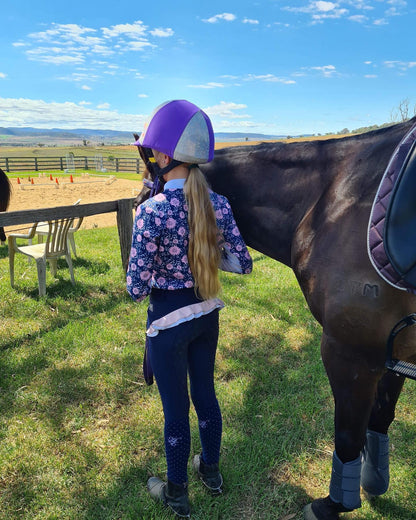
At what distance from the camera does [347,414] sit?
5.71 ft

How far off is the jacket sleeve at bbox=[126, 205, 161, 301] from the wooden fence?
2.86m

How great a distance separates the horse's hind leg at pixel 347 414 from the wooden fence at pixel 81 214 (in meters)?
3.23

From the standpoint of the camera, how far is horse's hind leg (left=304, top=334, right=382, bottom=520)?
5.39ft

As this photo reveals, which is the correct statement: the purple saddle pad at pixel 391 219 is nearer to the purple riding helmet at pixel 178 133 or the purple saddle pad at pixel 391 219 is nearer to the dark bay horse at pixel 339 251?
the dark bay horse at pixel 339 251

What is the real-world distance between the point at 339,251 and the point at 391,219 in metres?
0.26

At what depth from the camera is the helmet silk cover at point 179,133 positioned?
1.64 meters

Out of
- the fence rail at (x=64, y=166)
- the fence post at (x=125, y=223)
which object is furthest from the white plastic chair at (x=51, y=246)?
the fence rail at (x=64, y=166)

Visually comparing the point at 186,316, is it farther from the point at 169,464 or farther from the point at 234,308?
the point at 234,308

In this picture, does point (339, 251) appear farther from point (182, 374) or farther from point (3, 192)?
point (3, 192)

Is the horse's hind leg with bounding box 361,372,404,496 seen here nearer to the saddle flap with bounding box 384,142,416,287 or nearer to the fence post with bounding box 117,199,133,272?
the saddle flap with bounding box 384,142,416,287

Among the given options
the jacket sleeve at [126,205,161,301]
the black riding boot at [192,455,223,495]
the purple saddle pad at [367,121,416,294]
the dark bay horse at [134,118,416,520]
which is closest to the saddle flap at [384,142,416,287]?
the purple saddle pad at [367,121,416,294]

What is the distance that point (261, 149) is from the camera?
2082 mm

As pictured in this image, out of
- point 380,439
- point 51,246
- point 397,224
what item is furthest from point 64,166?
point 397,224

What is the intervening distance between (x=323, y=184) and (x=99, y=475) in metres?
2.20
